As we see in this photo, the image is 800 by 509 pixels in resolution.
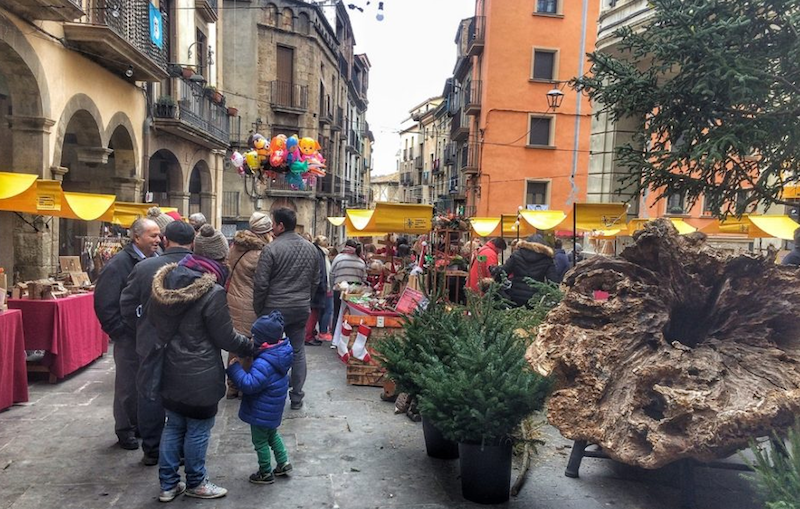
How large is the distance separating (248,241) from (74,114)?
781 cm

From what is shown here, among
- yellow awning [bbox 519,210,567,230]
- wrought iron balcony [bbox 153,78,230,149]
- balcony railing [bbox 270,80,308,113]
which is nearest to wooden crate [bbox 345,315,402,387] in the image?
yellow awning [bbox 519,210,567,230]

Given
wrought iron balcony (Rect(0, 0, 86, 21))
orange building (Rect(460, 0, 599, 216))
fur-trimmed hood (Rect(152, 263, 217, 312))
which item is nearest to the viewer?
fur-trimmed hood (Rect(152, 263, 217, 312))

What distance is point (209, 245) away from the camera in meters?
3.91

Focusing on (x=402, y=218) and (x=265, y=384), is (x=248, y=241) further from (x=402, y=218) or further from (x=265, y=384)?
(x=402, y=218)

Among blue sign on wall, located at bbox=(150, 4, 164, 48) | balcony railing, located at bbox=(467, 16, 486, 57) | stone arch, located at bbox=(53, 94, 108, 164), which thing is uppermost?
balcony railing, located at bbox=(467, 16, 486, 57)

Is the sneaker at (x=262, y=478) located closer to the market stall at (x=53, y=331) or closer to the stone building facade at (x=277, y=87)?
the market stall at (x=53, y=331)

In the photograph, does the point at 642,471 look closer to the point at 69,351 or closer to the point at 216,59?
the point at 69,351

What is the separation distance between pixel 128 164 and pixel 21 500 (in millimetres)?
11383

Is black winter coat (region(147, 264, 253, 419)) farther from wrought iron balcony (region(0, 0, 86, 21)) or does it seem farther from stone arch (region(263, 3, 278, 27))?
stone arch (region(263, 3, 278, 27))

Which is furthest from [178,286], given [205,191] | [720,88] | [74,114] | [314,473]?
[205,191]

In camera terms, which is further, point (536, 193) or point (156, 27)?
point (536, 193)

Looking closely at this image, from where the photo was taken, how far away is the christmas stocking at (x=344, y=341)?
6582mm

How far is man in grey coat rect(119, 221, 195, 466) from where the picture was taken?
3600 mm

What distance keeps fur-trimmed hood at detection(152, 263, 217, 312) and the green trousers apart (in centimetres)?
98
